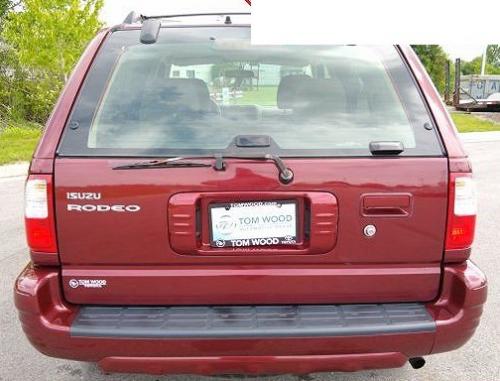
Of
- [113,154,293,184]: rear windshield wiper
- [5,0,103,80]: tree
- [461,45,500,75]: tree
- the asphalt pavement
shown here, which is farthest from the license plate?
[461,45,500,75]: tree

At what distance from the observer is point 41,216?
210 cm

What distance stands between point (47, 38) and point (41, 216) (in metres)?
12.6

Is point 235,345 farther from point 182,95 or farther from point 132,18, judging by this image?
point 132,18

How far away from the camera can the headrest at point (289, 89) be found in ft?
7.91

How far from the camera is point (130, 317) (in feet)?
6.93

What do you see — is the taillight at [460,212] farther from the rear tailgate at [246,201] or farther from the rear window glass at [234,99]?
the rear window glass at [234,99]

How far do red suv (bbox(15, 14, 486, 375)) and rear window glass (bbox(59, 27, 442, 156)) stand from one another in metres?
0.01

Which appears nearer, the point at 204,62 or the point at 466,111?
the point at 204,62

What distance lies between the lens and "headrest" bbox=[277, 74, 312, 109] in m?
2.41

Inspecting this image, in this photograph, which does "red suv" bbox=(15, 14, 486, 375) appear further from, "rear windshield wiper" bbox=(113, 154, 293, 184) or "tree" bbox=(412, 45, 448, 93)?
"tree" bbox=(412, 45, 448, 93)

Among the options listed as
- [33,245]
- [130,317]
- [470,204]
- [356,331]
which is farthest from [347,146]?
[33,245]

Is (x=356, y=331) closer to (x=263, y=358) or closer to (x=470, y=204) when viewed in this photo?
(x=263, y=358)

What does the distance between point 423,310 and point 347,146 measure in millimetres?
758

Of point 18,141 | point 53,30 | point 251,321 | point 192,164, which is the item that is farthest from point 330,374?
point 53,30
